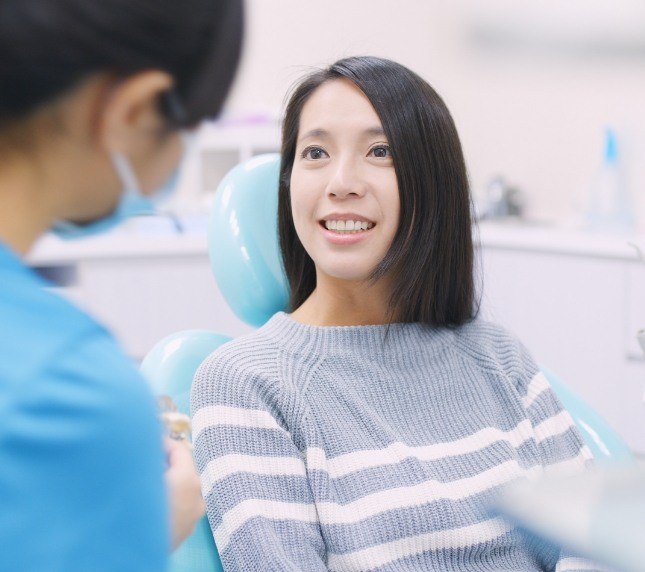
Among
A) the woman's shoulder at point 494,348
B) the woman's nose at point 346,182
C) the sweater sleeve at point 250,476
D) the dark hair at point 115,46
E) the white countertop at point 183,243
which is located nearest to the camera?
the dark hair at point 115,46

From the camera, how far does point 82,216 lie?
0.60 metres

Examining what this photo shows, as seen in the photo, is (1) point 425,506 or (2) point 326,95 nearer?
(1) point 425,506

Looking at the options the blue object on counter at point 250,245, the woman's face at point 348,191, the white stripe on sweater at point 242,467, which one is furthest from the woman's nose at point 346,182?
the white stripe on sweater at point 242,467

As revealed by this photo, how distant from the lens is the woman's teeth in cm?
133

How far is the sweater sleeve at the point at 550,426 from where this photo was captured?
1.39m

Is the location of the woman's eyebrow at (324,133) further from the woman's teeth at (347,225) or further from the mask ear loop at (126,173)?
the mask ear loop at (126,173)

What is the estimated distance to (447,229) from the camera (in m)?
1.41

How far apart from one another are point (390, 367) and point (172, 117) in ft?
2.74

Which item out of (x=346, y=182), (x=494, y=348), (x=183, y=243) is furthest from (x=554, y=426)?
(x=183, y=243)

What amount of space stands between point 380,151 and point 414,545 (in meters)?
0.53

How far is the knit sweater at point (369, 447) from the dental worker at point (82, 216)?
589mm

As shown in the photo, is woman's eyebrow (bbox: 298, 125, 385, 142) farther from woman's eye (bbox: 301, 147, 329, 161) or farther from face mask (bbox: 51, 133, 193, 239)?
face mask (bbox: 51, 133, 193, 239)

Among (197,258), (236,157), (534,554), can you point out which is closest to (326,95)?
(534,554)

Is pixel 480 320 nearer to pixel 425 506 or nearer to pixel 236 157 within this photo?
pixel 425 506
